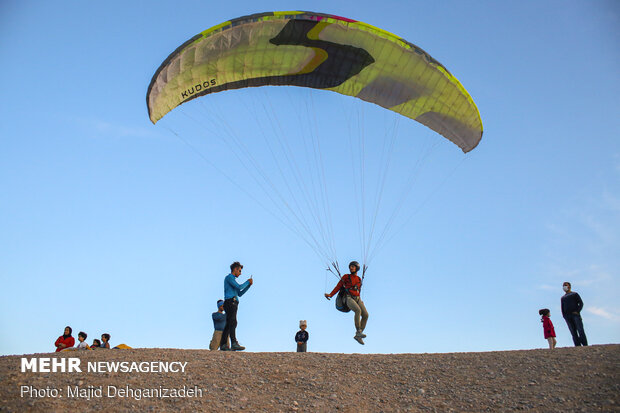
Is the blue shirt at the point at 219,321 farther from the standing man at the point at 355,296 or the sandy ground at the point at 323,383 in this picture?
the standing man at the point at 355,296

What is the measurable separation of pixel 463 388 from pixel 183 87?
376 inches

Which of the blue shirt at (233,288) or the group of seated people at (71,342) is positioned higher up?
the blue shirt at (233,288)

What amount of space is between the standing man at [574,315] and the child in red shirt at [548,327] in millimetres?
384

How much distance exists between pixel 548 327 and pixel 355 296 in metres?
4.80

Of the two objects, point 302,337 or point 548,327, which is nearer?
point 548,327

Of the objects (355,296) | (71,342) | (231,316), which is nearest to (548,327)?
(355,296)

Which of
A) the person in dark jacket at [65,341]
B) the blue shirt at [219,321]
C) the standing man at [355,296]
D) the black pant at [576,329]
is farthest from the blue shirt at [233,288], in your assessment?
the black pant at [576,329]

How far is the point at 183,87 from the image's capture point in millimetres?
13016

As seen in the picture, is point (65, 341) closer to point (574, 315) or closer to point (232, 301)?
point (232, 301)

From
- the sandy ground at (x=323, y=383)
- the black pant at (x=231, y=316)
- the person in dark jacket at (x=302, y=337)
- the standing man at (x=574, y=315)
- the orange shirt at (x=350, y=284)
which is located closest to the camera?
the sandy ground at (x=323, y=383)

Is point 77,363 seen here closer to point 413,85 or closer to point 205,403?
point 205,403

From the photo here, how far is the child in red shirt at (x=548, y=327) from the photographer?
12.4 meters

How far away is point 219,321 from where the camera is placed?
12414 mm

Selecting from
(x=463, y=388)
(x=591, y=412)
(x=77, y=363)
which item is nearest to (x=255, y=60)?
(x=77, y=363)
